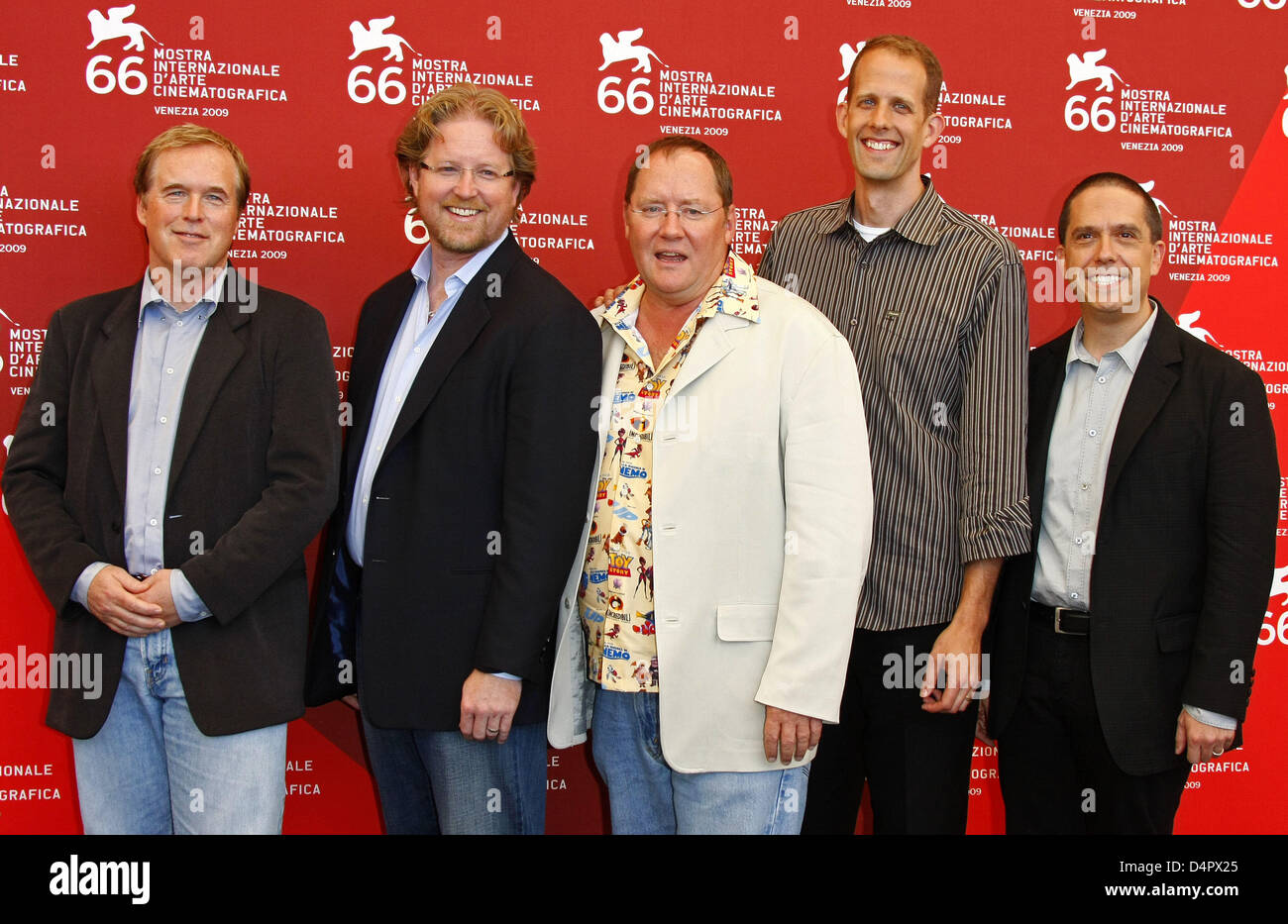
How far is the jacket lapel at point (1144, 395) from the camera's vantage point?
2.44 metres

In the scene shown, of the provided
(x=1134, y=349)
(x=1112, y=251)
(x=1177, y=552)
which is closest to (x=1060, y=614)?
(x=1177, y=552)

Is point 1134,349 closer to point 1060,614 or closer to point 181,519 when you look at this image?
point 1060,614

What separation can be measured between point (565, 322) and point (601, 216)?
111cm

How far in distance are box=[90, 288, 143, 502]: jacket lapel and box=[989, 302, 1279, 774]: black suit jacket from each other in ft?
6.66

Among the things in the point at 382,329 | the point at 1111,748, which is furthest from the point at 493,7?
the point at 1111,748

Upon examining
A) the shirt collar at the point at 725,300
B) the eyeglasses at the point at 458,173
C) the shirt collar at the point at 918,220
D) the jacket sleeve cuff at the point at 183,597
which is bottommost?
the jacket sleeve cuff at the point at 183,597

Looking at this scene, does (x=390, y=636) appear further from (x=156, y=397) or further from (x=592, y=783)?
(x=592, y=783)

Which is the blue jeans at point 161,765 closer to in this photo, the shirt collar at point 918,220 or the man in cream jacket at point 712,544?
the man in cream jacket at point 712,544

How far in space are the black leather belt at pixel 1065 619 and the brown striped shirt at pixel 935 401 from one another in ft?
0.65

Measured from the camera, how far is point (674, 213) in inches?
88.7

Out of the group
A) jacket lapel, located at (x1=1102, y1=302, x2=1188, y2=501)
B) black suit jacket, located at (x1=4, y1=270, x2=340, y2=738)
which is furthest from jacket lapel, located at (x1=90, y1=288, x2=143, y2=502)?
jacket lapel, located at (x1=1102, y1=302, x2=1188, y2=501)

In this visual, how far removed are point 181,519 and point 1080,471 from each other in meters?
2.00

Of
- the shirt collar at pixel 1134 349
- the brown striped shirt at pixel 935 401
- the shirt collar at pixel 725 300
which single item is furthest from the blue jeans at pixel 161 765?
the shirt collar at pixel 1134 349

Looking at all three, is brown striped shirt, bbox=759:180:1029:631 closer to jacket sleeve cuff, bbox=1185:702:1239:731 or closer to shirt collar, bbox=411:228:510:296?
jacket sleeve cuff, bbox=1185:702:1239:731
